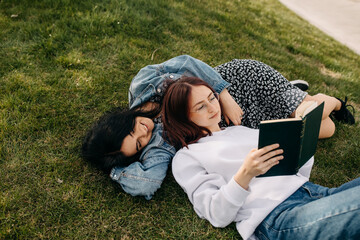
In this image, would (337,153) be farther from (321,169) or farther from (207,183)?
(207,183)

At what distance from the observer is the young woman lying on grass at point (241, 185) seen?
1.71m

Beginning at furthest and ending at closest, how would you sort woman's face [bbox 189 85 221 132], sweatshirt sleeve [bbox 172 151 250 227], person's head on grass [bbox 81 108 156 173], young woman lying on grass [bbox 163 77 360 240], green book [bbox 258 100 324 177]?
person's head on grass [bbox 81 108 156 173] → woman's face [bbox 189 85 221 132] → sweatshirt sleeve [bbox 172 151 250 227] → young woman lying on grass [bbox 163 77 360 240] → green book [bbox 258 100 324 177]

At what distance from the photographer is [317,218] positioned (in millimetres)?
1715

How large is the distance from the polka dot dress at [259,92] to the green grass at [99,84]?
2.51ft

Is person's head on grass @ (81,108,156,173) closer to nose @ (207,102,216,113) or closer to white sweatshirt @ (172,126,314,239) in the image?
white sweatshirt @ (172,126,314,239)

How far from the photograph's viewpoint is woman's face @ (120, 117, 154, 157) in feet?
7.76

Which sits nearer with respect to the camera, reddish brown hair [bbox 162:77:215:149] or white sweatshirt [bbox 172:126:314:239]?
white sweatshirt [bbox 172:126:314:239]

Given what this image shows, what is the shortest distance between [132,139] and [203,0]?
435 cm

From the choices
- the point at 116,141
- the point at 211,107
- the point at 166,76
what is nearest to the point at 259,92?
the point at 211,107

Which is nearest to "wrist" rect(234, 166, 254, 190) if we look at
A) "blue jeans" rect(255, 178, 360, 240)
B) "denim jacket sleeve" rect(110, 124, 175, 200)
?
"blue jeans" rect(255, 178, 360, 240)

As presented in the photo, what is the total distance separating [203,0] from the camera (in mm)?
5672

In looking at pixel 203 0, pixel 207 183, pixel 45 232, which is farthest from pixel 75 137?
pixel 203 0

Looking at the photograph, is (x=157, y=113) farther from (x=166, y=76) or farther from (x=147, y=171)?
(x=147, y=171)

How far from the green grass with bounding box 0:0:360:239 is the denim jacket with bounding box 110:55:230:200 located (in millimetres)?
176
